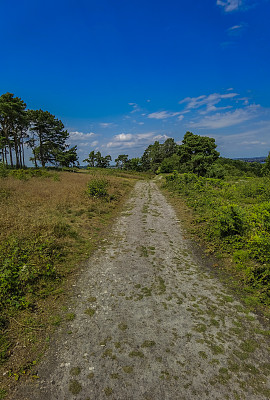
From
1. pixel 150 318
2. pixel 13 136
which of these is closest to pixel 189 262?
pixel 150 318

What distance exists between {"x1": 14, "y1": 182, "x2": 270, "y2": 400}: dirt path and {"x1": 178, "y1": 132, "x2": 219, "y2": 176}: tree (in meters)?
38.0

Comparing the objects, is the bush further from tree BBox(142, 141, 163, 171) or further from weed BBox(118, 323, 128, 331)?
tree BBox(142, 141, 163, 171)

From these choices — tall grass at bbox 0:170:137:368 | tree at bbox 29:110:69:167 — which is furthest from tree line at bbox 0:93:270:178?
tall grass at bbox 0:170:137:368

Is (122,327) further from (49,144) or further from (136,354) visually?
(49,144)

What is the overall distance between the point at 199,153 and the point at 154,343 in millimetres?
42283

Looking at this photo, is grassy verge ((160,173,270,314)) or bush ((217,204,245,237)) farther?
bush ((217,204,245,237))

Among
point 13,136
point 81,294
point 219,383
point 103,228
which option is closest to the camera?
point 219,383

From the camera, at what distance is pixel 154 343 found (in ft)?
11.8

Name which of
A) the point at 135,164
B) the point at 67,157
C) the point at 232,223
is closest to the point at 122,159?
the point at 135,164

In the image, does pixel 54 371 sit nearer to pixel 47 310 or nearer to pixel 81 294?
pixel 47 310

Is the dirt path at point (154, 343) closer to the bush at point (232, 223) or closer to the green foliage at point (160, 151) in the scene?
the bush at point (232, 223)

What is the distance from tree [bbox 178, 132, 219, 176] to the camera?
4053 cm

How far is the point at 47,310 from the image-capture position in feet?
14.5

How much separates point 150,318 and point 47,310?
237 centimetres
